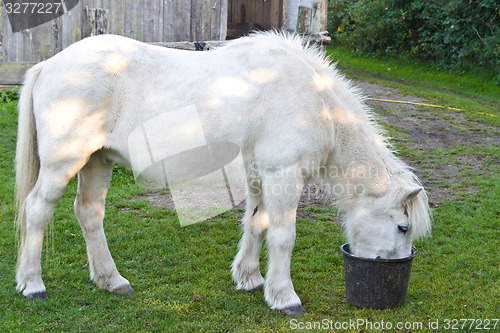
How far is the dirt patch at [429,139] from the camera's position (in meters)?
6.33

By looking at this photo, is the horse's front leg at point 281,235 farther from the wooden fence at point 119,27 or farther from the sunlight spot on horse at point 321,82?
the wooden fence at point 119,27

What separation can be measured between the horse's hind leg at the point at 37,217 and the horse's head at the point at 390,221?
214 centimetres

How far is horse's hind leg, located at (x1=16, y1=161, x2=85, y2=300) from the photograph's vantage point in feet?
12.1

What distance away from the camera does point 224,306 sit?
3.85 meters

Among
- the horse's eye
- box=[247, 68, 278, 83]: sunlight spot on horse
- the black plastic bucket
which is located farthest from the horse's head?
box=[247, 68, 278, 83]: sunlight spot on horse

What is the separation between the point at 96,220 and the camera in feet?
13.3

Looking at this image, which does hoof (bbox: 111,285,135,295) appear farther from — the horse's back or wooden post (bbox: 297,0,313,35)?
wooden post (bbox: 297,0,313,35)

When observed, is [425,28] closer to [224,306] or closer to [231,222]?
[231,222]

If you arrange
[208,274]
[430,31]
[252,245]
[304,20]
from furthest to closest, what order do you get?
[430,31] → [304,20] → [208,274] → [252,245]

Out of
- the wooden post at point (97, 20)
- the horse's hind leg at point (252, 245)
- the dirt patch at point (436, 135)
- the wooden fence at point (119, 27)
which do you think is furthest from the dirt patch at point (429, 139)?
the wooden fence at point (119, 27)

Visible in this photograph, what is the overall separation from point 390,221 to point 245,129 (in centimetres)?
128

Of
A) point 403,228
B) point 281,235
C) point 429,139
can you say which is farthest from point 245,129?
point 429,139

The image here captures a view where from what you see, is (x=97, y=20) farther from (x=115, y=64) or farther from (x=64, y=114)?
(x=64, y=114)

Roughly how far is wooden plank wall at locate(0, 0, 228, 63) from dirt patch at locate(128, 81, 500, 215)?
3763 millimetres
